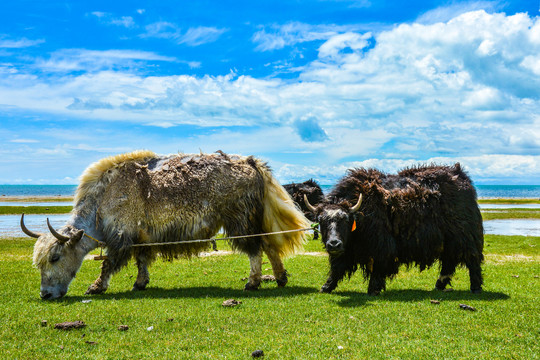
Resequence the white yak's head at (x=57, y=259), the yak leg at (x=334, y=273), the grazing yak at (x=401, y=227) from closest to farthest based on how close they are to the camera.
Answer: the grazing yak at (x=401, y=227) → the white yak's head at (x=57, y=259) → the yak leg at (x=334, y=273)

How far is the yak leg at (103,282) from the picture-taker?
9.19 m

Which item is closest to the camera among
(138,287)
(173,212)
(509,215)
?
(173,212)

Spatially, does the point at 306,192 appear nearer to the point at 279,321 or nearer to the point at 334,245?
the point at 334,245

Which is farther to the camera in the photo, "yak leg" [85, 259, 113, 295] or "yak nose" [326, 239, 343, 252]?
"yak leg" [85, 259, 113, 295]

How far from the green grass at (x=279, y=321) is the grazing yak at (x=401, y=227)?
1.87 feet

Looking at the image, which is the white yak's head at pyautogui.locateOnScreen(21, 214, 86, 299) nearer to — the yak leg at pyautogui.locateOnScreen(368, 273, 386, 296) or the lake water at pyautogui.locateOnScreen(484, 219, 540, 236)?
the yak leg at pyautogui.locateOnScreen(368, 273, 386, 296)

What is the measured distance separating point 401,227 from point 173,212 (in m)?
4.89

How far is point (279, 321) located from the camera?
666cm

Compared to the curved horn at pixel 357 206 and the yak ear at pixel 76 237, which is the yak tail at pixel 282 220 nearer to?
the curved horn at pixel 357 206

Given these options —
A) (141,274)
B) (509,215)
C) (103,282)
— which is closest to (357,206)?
(141,274)

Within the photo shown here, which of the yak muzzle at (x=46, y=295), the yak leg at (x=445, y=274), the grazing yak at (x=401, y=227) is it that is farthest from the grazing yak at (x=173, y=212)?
the yak leg at (x=445, y=274)

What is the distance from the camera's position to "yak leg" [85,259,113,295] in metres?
9.19

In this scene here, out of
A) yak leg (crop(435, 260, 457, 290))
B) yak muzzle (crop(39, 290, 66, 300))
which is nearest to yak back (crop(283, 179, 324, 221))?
yak leg (crop(435, 260, 457, 290))

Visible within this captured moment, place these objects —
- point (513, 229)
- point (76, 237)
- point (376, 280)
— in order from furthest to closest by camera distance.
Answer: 1. point (513, 229)
2. point (76, 237)
3. point (376, 280)
